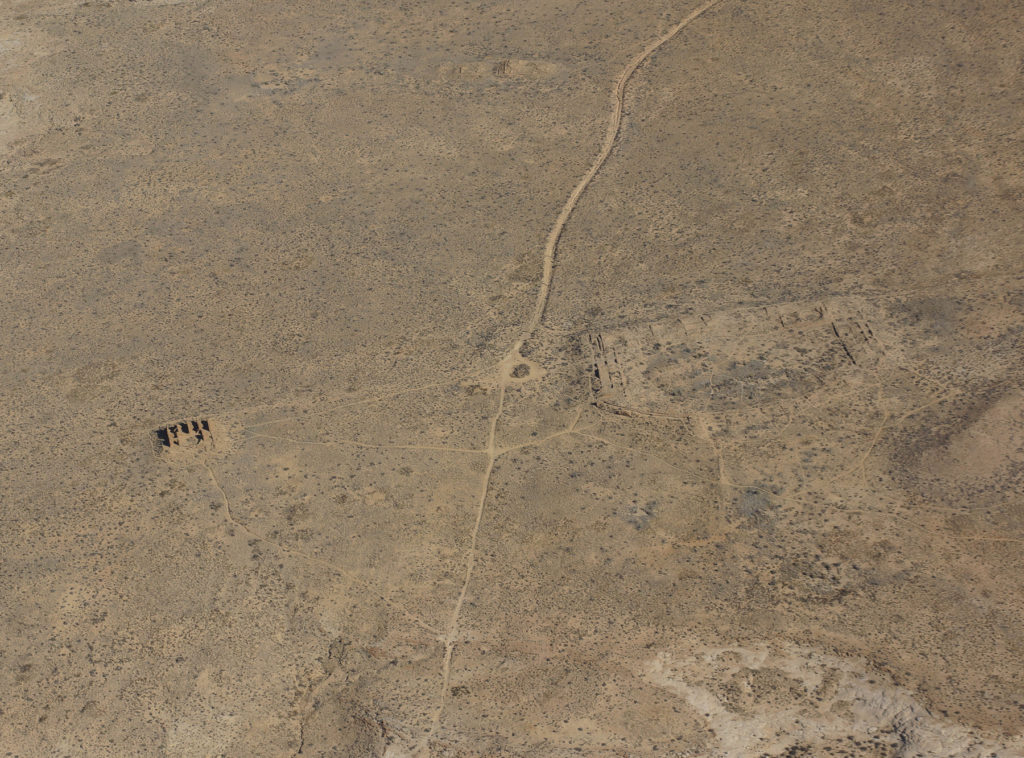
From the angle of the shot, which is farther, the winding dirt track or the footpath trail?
the winding dirt track

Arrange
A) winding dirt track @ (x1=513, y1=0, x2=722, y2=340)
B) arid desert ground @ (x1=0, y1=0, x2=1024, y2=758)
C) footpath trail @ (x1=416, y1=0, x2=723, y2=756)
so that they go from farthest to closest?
winding dirt track @ (x1=513, y1=0, x2=722, y2=340) < footpath trail @ (x1=416, y1=0, x2=723, y2=756) < arid desert ground @ (x1=0, y1=0, x2=1024, y2=758)

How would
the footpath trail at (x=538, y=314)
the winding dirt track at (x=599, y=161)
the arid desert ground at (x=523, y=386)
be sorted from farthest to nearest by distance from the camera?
the winding dirt track at (x=599, y=161)
the footpath trail at (x=538, y=314)
the arid desert ground at (x=523, y=386)

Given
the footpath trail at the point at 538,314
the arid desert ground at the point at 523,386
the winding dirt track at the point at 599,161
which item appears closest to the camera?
the arid desert ground at the point at 523,386

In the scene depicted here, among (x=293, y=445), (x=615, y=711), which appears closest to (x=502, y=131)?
(x=293, y=445)

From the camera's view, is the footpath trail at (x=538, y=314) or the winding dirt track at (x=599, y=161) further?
the winding dirt track at (x=599, y=161)

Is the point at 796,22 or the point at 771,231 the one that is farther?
the point at 796,22

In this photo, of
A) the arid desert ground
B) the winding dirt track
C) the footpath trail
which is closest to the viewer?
the arid desert ground

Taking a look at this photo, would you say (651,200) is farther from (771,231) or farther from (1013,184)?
(1013,184)
